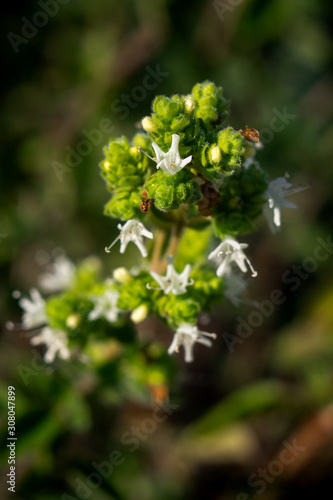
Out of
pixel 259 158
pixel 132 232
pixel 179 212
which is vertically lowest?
pixel 259 158

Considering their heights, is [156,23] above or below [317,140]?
above

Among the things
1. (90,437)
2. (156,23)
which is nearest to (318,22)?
(156,23)

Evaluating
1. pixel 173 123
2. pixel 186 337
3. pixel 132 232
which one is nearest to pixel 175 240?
pixel 132 232

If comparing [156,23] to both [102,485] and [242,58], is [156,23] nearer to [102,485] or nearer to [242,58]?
[242,58]

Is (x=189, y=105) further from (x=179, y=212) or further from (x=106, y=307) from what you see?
(x=106, y=307)

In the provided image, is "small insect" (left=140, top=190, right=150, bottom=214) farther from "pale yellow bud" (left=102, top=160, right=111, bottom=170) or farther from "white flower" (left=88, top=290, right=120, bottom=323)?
"white flower" (left=88, top=290, right=120, bottom=323)

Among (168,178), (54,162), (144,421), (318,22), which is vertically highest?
(168,178)
